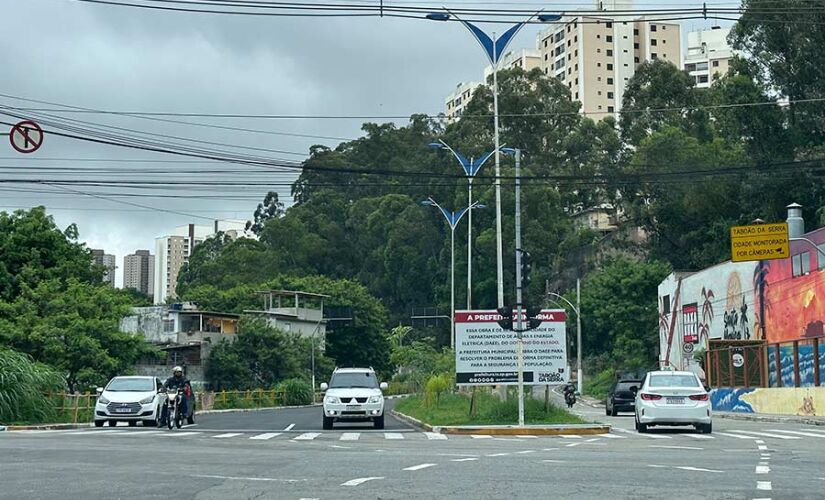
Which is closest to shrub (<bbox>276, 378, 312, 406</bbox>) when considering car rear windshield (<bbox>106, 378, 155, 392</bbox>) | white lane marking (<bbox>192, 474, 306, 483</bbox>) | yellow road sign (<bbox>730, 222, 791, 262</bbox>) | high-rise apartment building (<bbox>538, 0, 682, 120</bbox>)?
yellow road sign (<bbox>730, 222, 791, 262</bbox>)

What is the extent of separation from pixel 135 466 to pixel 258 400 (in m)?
52.7

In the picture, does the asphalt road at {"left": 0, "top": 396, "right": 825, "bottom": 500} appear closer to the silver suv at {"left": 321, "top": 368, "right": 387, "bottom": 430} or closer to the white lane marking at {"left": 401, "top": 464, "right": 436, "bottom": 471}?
the white lane marking at {"left": 401, "top": 464, "right": 436, "bottom": 471}

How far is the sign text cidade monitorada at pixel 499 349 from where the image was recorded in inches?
1210

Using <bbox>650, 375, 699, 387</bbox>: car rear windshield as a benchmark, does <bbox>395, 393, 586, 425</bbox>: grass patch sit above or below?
below

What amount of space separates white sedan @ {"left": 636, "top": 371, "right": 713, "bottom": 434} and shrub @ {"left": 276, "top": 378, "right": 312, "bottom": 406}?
47954 millimetres

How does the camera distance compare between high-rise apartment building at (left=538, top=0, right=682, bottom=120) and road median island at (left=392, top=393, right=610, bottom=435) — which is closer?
road median island at (left=392, top=393, right=610, bottom=435)

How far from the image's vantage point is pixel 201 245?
12988cm

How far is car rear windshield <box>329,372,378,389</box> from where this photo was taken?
105 feet

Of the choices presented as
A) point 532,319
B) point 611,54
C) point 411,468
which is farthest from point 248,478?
point 611,54

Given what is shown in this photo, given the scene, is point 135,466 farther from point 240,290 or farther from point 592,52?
point 592,52

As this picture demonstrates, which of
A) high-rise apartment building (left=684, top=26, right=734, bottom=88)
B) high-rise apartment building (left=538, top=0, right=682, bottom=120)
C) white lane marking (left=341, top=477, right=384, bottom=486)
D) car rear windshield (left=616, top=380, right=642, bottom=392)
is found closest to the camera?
white lane marking (left=341, top=477, right=384, bottom=486)

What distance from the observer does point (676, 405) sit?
1056 inches

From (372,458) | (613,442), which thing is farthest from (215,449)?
(613,442)

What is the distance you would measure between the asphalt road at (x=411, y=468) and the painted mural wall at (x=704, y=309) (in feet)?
117
